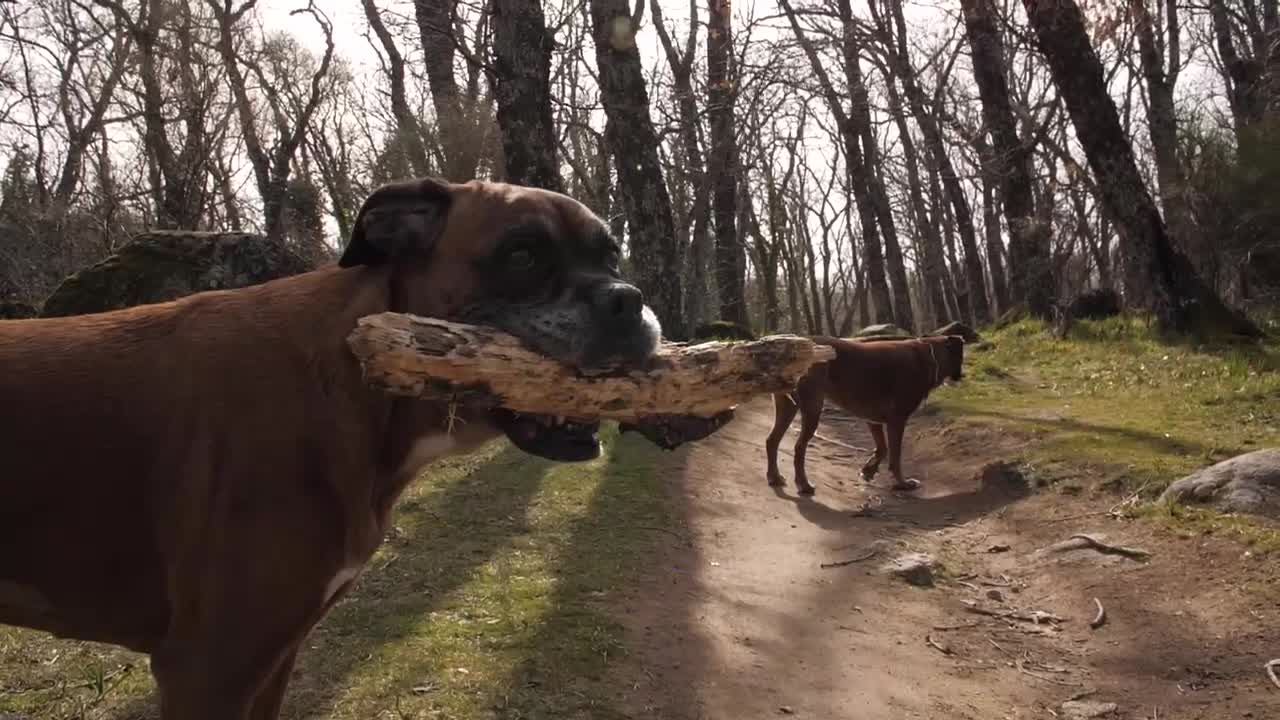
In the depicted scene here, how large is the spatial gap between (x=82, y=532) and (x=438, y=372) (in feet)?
3.49

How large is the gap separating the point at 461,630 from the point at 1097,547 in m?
4.67

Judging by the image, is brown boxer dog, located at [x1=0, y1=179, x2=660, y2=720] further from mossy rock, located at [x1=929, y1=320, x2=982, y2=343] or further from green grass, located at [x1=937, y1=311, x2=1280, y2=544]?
mossy rock, located at [x1=929, y1=320, x2=982, y2=343]

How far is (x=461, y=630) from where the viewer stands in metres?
4.75

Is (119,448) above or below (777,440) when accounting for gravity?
above

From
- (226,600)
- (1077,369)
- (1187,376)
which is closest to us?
(226,600)

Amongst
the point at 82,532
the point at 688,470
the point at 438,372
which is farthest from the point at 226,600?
the point at 688,470

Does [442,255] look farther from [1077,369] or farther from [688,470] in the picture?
[1077,369]

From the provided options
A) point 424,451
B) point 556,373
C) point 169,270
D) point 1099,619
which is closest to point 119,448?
point 424,451

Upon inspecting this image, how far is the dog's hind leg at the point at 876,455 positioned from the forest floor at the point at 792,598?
1.41 ft

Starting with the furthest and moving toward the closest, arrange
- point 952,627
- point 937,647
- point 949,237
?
point 949,237
point 952,627
point 937,647

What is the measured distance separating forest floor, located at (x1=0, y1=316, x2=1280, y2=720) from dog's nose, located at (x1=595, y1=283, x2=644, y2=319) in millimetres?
2080

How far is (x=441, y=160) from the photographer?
17891mm

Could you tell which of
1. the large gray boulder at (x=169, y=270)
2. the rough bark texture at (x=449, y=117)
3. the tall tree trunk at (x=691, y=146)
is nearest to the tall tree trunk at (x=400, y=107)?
the rough bark texture at (x=449, y=117)

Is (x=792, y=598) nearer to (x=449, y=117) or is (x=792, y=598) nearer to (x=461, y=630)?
(x=461, y=630)
